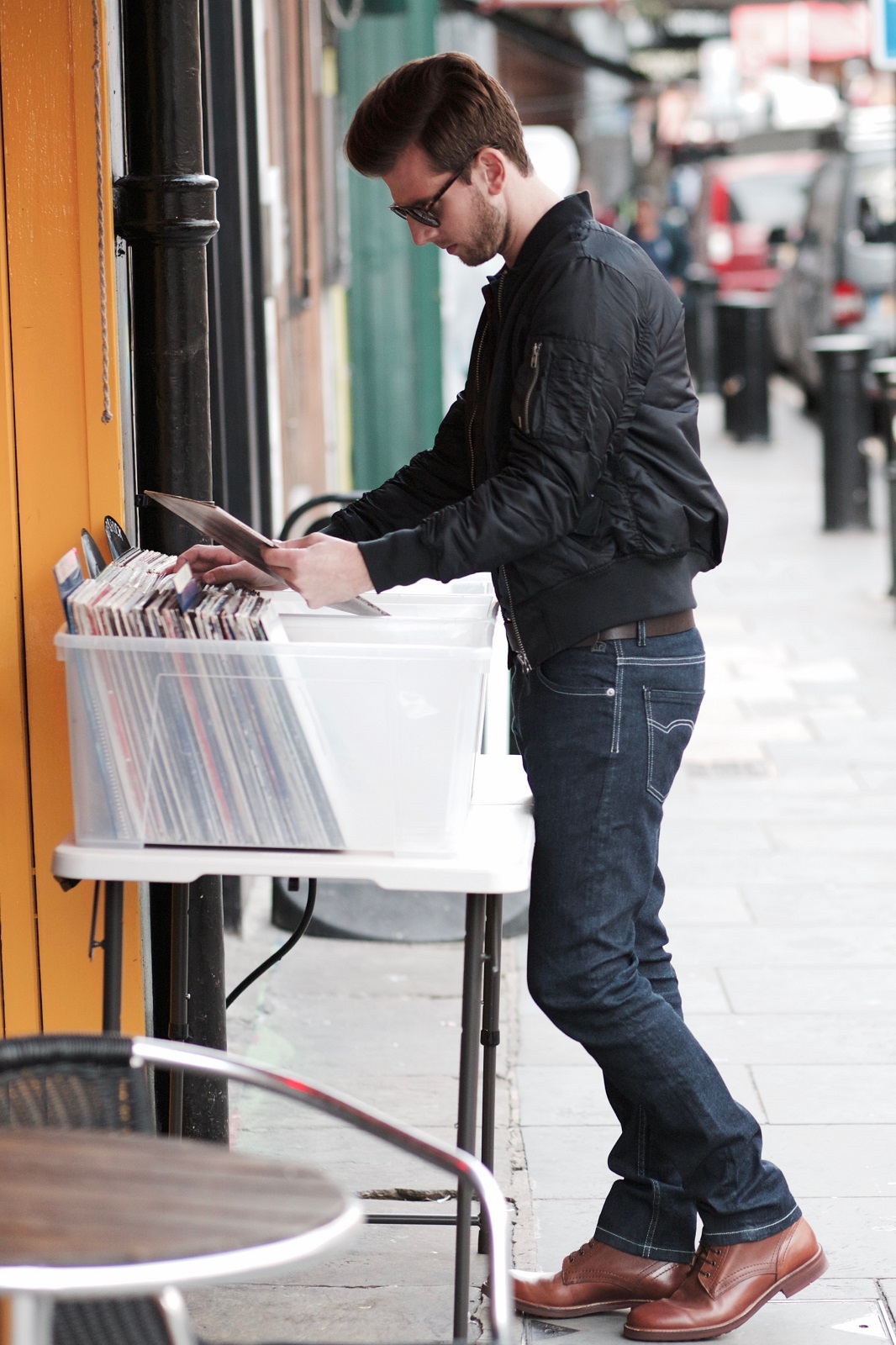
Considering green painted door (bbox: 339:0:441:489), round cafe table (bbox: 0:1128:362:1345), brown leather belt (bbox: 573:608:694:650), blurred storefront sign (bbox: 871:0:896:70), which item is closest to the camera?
round cafe table (bbox: 0:1128:362:1345)

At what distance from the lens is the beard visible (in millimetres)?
2693

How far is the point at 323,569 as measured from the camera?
2.60m

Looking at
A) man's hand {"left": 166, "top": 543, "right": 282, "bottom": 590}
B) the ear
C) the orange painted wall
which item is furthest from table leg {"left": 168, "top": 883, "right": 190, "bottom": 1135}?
the ear

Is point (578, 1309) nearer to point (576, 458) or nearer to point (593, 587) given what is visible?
point (593, 587)

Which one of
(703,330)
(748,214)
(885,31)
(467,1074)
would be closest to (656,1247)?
(467,1074)

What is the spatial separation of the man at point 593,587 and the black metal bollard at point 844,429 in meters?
8.38

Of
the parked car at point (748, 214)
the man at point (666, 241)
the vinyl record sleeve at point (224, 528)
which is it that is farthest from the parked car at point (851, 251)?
the vinyl record sleeve at point (224, 528)

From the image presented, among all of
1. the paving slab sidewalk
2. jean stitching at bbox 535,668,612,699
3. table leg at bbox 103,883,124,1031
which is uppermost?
jean stitching at bbox 535,668,612,699

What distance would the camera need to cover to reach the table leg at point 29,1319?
1.59 meters

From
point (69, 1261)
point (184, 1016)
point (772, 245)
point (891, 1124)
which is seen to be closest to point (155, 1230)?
point (69, 1261)

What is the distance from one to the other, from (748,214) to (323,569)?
22.8 metres

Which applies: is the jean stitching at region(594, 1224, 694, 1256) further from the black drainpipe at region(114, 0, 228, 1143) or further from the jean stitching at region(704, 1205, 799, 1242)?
the black drainpipe at region(114, 0, 228, 1143)

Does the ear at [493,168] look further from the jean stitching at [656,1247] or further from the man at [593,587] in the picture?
the jean stitching at [656,1247]

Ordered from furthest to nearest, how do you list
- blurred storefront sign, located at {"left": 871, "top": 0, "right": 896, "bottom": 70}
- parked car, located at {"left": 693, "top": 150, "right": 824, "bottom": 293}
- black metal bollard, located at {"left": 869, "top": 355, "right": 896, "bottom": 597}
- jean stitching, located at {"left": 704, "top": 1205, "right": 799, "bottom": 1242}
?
parked car, located at {"left": 693, "top": 150, "right": 824, "bottom": 293} → blurred storefront sign, located at {"left": 871, "top": 0, "right": 896, "bottom": 70} → black metal bollard, located at {"left": 869, "top": 355, "right": 896, "bottom": 597} → jean stitching, located at {"left": 704, "top": 1205, "right": 799, "bottom": 1242}
